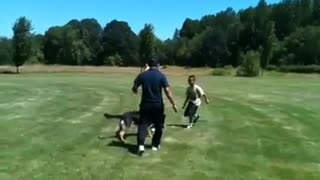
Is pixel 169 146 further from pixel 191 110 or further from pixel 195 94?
pixel 191 110

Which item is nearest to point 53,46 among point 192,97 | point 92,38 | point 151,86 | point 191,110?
point 92,38

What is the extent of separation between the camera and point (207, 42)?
155000mm

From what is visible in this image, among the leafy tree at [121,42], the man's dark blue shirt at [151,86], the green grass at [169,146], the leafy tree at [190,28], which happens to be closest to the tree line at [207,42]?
the leafy tree at [121,42]

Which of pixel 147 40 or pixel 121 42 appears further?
pixel 121 42

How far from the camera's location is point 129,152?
44.5ft

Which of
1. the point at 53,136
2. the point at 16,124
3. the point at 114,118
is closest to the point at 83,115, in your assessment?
the point at 114,118

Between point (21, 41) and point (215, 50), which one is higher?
point (21, 41)

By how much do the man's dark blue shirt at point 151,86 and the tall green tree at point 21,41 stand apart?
6574cm

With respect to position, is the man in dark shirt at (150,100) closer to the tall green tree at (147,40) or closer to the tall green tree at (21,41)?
the tall green tree at (21,41)

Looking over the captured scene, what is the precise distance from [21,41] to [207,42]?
81.3m

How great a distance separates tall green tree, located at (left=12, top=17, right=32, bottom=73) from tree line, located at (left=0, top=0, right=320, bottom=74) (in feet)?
154

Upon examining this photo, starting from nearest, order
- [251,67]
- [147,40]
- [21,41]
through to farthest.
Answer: [251,67] → [21,41] → [147,40]

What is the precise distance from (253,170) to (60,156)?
3.95 m

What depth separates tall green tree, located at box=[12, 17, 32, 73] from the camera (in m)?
77.9
